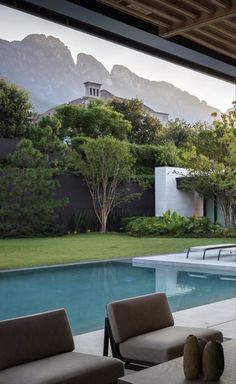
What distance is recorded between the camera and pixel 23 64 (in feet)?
78.0

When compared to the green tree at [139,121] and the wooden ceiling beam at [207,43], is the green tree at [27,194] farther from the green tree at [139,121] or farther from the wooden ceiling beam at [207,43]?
the wooden ceiling beam at [207,43]

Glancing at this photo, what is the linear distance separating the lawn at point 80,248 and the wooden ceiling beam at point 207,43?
8.16 meters

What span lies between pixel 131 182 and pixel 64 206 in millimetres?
3587

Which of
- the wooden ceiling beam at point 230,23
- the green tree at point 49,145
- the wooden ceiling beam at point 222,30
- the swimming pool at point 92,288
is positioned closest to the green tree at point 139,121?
the green tree at point 49,145

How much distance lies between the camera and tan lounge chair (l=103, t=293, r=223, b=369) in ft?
10.6

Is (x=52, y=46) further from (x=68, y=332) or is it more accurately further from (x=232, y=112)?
(x=68, y=332)

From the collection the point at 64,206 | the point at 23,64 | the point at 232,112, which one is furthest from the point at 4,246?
the point at 23,64

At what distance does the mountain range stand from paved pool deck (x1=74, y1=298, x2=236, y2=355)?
49.7 ft

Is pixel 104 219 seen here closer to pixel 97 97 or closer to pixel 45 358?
pixel 97 97

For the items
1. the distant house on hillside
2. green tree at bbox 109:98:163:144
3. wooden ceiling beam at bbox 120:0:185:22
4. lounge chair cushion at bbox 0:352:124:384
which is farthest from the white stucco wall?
lounge chair cushion at bbox 0:352:124:384

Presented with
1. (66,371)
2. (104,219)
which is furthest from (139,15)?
(104,219)

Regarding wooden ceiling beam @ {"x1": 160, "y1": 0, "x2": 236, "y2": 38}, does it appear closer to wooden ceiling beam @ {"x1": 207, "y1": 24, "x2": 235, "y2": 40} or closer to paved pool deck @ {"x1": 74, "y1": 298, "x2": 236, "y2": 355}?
wooden ceiling beam @ {"x1": 207, "y1": 24, "x2": 235, "y2": 40}

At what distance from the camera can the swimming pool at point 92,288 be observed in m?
7.23

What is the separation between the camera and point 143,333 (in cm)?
346
